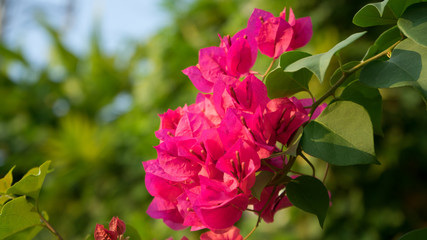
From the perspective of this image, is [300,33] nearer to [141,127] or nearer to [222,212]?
[222,212]

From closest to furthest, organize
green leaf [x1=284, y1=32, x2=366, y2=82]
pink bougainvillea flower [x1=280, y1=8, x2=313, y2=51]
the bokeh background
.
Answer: green leaf [x1=284, y1=32, x2=366, y2=82] → pink bougainvillea flower [x1=280, y1=8, x2=313, y2=51] → the bokeh background

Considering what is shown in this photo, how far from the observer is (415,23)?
259 mm

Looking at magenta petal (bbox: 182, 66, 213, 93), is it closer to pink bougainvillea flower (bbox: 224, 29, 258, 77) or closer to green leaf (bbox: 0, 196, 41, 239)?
pink bougainvillea flower (bbox: 224, 29, 258, 77)

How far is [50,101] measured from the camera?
2.50 meters

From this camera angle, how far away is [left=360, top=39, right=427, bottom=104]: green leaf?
237 millimetres

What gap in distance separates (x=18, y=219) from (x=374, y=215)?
1282 millimetres

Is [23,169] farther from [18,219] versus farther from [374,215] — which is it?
[18,219]

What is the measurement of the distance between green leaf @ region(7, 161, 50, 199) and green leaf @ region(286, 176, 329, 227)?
170 millimetres

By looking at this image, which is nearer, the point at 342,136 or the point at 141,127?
the point at 342,136

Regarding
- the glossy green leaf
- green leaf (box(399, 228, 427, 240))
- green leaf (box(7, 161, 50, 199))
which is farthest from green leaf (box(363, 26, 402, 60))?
green leaf (box(7, 161, 50, 199))

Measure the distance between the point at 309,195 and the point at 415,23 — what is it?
126mm

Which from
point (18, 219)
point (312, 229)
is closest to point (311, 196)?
point (18, 219)

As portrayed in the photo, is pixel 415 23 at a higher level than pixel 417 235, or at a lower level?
higher

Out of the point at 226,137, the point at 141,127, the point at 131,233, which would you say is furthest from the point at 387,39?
the point at 141,127
